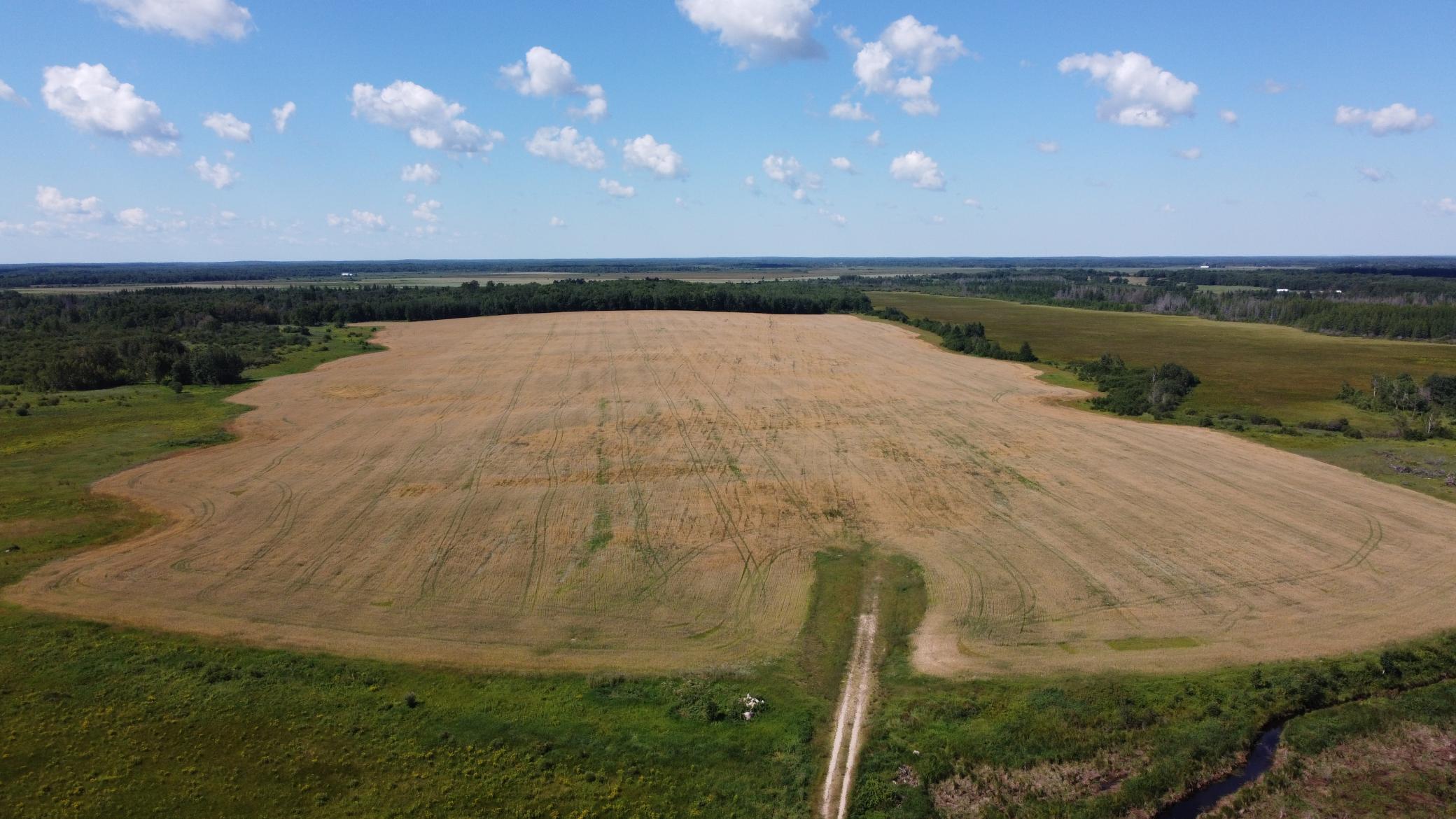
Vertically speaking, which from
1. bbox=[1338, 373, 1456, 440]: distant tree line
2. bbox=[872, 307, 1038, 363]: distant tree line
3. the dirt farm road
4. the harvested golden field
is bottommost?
the dirt farm road

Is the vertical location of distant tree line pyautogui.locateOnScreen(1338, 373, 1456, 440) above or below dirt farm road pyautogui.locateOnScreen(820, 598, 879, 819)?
above

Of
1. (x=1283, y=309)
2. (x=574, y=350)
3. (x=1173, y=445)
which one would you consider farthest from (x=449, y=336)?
(x=1283, y=309)

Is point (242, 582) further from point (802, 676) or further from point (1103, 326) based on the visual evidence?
point (1103, 326)

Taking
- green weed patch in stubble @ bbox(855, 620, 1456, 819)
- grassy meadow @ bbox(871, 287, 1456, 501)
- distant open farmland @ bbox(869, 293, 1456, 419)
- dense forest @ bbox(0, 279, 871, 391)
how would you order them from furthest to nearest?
dense forest @ bbox(0, 279, 871, 391) < distant open farmland @ bbox(869, 293, 1456, 419) < grassy meadow @ bbox(871, 287, 1456, 501) < green weed patch in stubble @ bbox(855, 620, 1456, 819)

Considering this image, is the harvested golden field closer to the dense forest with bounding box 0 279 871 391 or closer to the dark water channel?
the dark water channel

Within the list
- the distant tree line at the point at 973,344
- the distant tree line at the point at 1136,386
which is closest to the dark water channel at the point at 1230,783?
the distant tree line at the point at 1136,386

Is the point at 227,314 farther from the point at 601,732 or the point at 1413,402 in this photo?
the point at 1413,402

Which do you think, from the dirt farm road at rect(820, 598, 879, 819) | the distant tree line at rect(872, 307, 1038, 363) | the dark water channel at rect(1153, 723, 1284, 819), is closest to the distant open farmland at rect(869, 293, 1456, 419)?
the distant tree line at rect(872, 307, 1038, 363)

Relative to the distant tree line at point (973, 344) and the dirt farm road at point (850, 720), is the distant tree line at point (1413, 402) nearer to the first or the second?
the distant tree line at point (973, 344)
